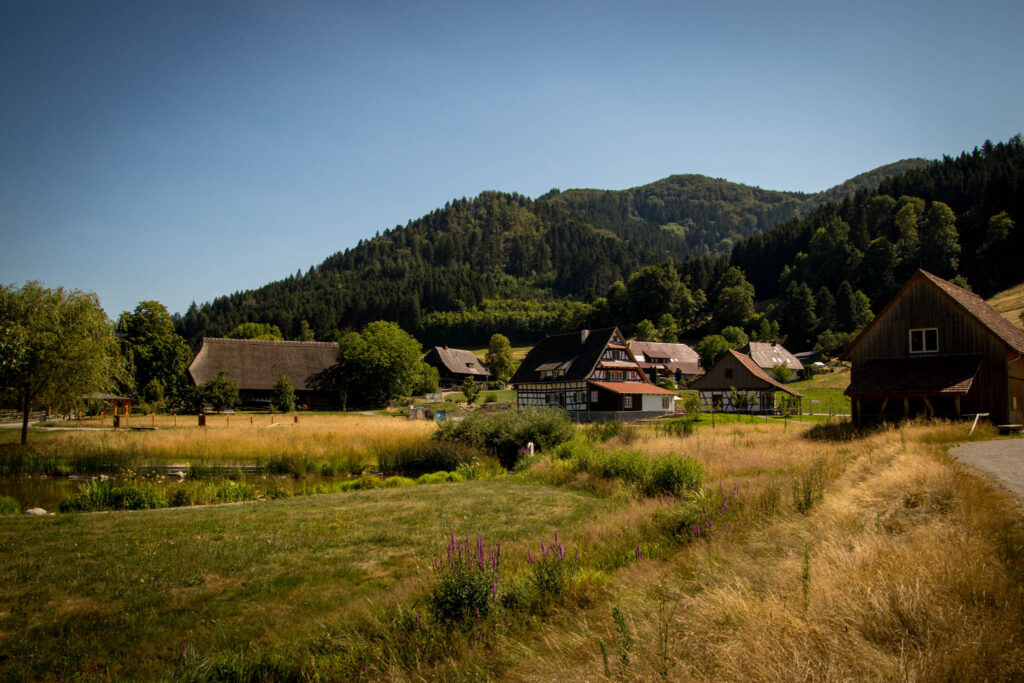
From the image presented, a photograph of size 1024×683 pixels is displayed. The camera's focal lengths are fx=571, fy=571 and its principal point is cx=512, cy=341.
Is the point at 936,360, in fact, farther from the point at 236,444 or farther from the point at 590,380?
the point at 236,444

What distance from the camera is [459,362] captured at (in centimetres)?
9581

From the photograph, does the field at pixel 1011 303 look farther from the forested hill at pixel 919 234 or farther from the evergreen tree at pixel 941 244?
the evergreen tree at pixel 941 244

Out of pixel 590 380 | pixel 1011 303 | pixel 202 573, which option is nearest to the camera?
pixel 202 573

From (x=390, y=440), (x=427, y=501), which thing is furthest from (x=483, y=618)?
(x=390, y=440)

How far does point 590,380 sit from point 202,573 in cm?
4846

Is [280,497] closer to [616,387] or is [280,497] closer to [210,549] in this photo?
[210,549]

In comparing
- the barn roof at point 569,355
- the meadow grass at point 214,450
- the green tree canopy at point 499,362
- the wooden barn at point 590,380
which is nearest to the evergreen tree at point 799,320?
the green tree canopy at point 499,362

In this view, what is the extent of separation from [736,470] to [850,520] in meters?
8.05

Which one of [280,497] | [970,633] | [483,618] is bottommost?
[280,497]

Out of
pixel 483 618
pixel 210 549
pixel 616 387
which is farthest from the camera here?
pixel 616 387

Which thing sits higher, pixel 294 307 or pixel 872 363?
pixel 294 307

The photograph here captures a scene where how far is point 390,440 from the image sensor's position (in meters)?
26.9

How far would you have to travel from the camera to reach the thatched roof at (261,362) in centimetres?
6041

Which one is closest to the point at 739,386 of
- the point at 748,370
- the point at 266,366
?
the point at 748,370
